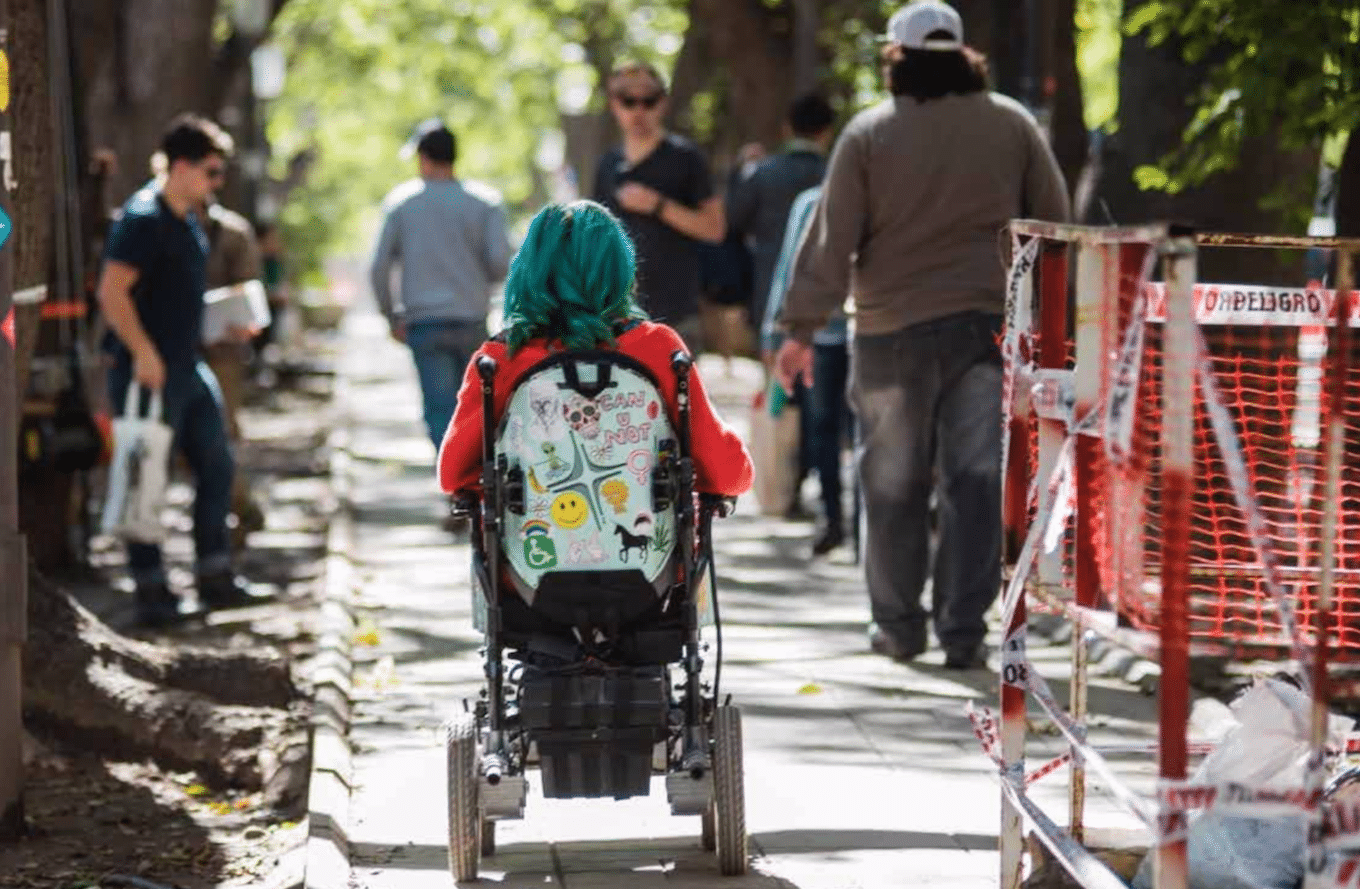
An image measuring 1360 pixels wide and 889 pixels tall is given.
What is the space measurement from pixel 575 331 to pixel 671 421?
308 mm

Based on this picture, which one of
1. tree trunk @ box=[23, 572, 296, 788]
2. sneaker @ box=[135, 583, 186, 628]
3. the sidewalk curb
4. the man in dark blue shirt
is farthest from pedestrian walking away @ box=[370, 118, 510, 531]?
tree trunk @ box=[23, 572, 296, 788]

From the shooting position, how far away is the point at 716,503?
636cm

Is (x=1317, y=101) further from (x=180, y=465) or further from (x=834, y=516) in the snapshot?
(x=180, y=465)

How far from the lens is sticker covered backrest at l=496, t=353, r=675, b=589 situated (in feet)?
20.2

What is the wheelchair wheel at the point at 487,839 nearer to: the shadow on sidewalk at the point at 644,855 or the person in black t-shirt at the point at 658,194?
the shadow on sidewalk at the point at 644,855

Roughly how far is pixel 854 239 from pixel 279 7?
19995 mm

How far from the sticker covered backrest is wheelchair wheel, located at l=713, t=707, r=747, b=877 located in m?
0.42

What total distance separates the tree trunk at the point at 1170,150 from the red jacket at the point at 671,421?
16.0 ft

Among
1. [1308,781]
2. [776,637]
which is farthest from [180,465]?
[1308,781]

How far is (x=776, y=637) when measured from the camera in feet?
35.4

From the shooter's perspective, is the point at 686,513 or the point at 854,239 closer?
the point at 686,513

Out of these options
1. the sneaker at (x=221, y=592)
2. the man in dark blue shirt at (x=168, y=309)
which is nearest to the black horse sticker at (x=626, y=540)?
the man in dark blue shirt at (x=168, y=309)

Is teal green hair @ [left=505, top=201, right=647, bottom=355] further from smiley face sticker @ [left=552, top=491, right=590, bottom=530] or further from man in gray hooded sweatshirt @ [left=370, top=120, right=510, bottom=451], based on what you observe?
man in gray hooded sweatshirt @ [left=370, top=120, right=510, bottom=451]

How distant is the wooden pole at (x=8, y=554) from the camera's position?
23.6 ft
